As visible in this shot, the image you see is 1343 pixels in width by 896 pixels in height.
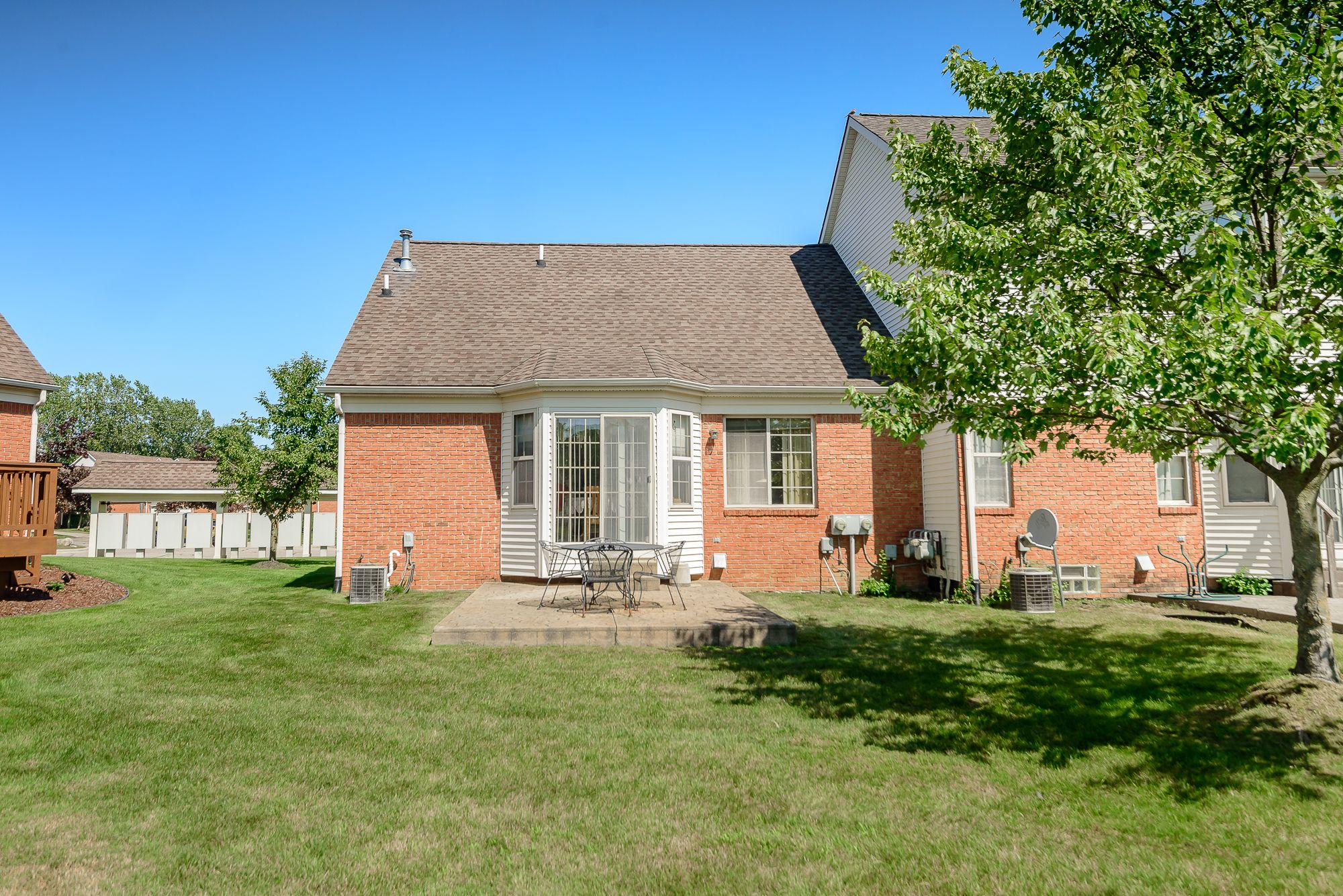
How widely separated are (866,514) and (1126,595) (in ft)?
14.8

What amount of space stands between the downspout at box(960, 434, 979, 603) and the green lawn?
3.68 metres

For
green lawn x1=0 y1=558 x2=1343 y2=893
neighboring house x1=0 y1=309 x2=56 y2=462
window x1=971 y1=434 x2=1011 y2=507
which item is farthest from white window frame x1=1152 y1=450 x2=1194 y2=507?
neighboring house x1=0 y1=309 x2=56 y2=462

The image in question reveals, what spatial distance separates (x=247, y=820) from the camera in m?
3.86

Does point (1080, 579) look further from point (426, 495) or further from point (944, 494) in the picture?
point (426, 495)

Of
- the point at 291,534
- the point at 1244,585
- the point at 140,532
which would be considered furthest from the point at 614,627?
the point at 140,532

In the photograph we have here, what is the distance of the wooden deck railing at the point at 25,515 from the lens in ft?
36.0

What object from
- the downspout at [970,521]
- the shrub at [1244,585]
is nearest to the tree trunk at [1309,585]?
the downspout at [970,521]

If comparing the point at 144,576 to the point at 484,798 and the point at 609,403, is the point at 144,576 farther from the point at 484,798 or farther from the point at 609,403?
the point at 484,798

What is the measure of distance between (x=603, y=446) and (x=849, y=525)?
4.74 m

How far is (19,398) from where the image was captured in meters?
14.9

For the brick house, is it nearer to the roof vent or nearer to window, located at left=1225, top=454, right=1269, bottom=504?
window, located at left=1225, top=454, right=1269, bottom=504

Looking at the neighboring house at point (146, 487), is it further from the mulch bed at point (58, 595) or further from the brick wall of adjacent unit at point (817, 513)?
the brick wall of adjacent unit at point (817, 513)

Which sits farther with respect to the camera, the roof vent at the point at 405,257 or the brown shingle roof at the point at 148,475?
the brown shingle roof at the point at 148,475

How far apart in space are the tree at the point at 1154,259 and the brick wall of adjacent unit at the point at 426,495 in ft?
27.2
